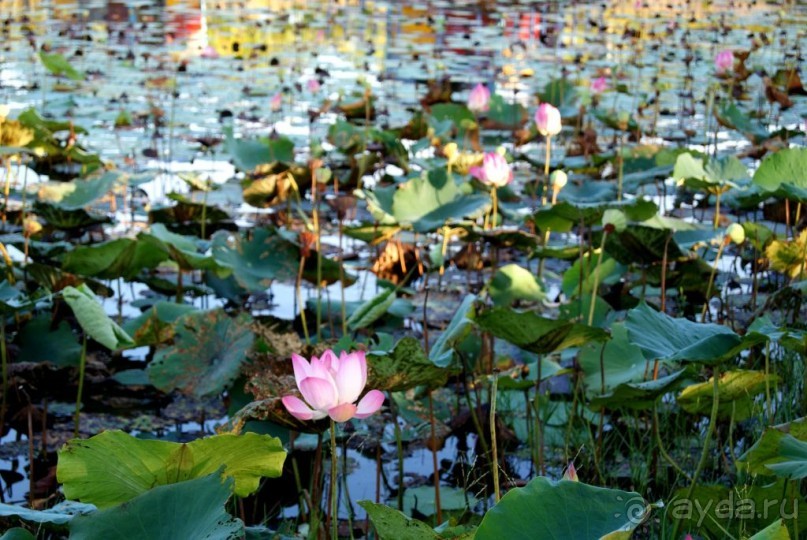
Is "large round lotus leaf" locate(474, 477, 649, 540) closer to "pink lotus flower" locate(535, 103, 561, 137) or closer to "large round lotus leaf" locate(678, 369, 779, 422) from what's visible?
"large round lotus leaf" locate(678, 369, 779, 422)

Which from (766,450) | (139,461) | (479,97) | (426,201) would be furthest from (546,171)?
(139,461)

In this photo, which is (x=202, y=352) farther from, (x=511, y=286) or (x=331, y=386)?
(x=331, y=386)

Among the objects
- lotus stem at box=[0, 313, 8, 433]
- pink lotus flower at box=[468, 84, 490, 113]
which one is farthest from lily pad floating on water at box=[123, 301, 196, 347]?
pink lotus flower at box=[468, 84, 490, 113]

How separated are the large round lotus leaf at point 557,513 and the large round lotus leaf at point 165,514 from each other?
1.04 ft

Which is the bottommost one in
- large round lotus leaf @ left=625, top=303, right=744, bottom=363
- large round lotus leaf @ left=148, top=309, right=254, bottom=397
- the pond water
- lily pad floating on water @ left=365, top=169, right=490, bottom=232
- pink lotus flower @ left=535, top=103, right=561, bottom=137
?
the pond water

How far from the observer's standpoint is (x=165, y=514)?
129 cm

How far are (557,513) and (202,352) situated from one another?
1.26 m

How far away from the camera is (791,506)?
1.61m

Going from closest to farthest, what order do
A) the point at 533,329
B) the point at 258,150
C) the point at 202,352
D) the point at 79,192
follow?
the point at 533,329, the point at 202,352, the point at 79,192, the point at 258,150

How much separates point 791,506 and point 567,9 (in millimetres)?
10836

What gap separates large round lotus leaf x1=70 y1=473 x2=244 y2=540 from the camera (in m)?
1.27

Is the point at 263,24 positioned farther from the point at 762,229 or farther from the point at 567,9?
the point at 762,229

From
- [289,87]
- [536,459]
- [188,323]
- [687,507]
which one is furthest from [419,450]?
[289,87]

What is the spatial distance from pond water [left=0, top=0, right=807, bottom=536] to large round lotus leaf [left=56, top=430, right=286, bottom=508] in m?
0.55
